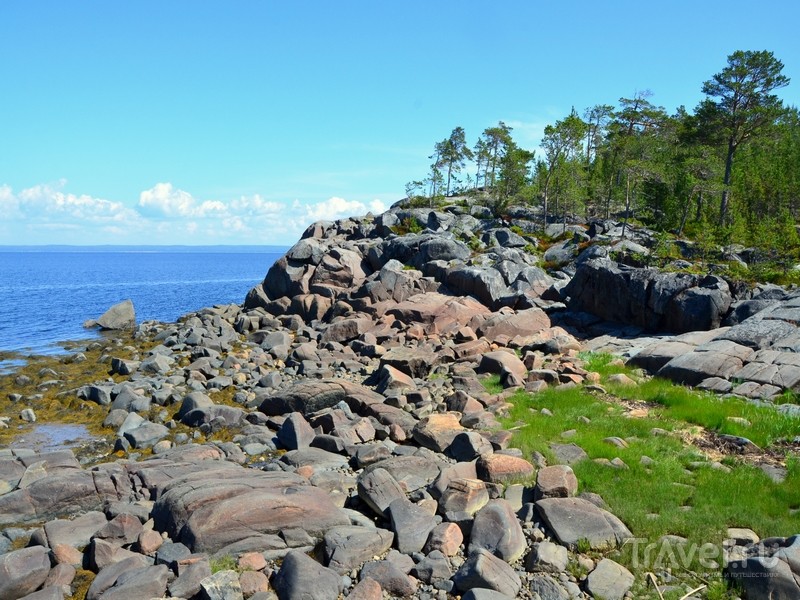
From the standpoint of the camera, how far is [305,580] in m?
9.92

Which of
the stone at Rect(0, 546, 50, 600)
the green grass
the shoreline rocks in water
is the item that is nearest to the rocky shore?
the stone at Rect(0, 546, 50, 600)

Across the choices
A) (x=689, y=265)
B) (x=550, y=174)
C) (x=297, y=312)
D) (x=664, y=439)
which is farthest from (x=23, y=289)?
(x=664, y=439)

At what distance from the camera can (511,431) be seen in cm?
1681

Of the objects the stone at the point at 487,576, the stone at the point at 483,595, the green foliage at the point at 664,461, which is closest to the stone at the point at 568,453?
the green foliage at the point at 664,461

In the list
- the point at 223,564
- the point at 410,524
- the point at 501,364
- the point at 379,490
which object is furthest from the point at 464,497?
the point at 501,364

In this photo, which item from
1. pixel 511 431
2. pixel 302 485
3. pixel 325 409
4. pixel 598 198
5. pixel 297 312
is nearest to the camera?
pixel 302 485

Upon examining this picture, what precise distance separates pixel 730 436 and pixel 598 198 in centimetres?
6875

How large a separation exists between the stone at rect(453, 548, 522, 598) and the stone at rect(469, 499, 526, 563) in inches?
19.0

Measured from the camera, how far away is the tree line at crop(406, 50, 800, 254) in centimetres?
5612

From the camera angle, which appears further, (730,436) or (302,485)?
(730,436)

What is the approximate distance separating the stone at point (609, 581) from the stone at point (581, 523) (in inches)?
24.5

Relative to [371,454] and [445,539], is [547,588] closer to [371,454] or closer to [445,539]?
[445,539]

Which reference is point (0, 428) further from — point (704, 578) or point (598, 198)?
point (598, 198)

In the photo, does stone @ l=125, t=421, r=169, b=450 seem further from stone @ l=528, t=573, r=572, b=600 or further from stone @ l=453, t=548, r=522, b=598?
stone @ l=528, t=573, r=572, b=600
